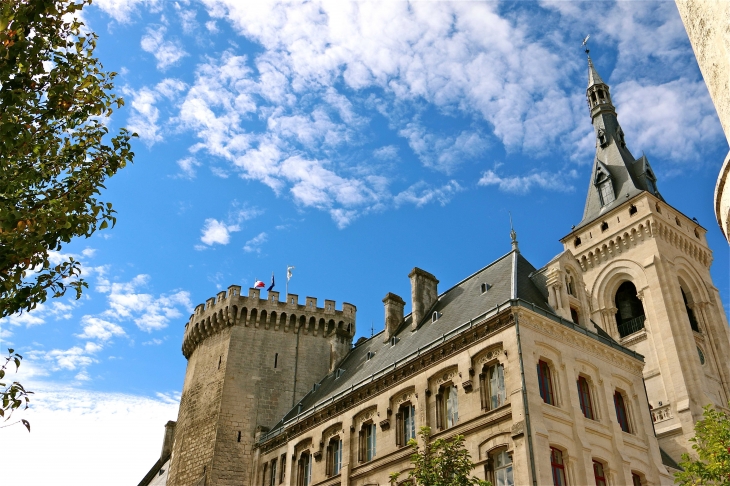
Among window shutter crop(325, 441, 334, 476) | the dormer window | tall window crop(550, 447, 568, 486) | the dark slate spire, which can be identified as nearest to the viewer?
tall window crop(550, 447, 568, 486)

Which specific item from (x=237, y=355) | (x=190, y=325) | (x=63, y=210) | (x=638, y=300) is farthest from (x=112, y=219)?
(x=638, y=300)

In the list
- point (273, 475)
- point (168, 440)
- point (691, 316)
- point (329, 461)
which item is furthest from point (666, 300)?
point (168, 440)

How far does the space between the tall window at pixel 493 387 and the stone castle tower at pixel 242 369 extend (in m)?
16.4

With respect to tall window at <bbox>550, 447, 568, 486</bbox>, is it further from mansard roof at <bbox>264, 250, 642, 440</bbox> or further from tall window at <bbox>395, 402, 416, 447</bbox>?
tall window at <bbox>395, 402, 416, 447</bbox>

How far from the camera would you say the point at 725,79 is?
180 inches

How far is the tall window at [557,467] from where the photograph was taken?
850 inches

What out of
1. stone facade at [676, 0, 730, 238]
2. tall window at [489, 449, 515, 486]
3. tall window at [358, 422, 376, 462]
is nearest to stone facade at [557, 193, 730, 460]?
tall window at [358, 422, 376, 462]

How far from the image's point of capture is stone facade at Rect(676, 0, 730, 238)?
452 centimetres

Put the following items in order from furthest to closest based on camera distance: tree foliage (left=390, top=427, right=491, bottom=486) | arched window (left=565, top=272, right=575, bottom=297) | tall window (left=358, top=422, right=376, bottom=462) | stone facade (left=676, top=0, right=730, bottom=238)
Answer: tall window (left=358, top=422, right=376, bottom=462), arched window (left=565, top=272, right=575, bottom=297), tree foliage (left=390, top=427, right=491, bottom=486), stone facade (left=676, top=0, right=730, bottom=238)

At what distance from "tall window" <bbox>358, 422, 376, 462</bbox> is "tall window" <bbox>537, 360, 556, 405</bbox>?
8148 millimetres

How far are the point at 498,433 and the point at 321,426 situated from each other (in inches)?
442

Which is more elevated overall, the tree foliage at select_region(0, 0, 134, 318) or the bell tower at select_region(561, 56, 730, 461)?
the bell tower at select_region(561, 56, 730, 461)

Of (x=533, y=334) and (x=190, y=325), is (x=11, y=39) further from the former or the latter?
(x=190, y=325)

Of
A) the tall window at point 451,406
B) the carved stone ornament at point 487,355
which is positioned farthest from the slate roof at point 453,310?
the tall window at point 451,406
